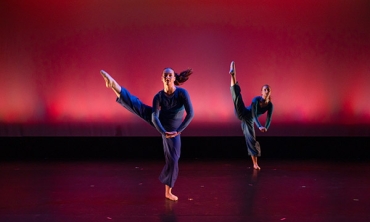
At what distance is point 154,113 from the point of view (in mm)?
3338

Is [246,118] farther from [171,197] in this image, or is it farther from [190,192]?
[171,197]

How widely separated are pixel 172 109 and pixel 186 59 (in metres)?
2.41

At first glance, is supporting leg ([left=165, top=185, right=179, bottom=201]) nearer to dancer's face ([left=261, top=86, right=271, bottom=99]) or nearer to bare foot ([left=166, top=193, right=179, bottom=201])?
bare foot ([left=166, top=193, right=179, bottom=201])

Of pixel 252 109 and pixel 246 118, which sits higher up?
pixel 252 109

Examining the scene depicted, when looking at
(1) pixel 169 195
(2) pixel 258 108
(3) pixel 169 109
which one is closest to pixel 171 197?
(1) pixel 169 195

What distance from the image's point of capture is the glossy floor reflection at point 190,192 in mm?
3049

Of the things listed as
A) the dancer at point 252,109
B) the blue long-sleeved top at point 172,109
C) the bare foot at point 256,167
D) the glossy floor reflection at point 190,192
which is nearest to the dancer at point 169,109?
the blue long-sleeved top at point 172,109

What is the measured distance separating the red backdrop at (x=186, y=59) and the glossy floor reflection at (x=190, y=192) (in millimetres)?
714

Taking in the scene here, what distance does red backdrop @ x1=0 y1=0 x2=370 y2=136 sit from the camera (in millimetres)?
5672

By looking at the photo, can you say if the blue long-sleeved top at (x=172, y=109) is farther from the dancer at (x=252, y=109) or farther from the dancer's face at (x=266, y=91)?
the dancer's face at (x=266, y=91)

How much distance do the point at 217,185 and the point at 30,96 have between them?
315cm

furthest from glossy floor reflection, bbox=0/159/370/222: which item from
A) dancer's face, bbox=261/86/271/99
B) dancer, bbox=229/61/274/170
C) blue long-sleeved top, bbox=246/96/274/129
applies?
dancer's face, bbox=261/86/271/99

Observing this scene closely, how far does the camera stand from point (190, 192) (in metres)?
3.77

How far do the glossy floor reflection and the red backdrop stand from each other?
71 cm
